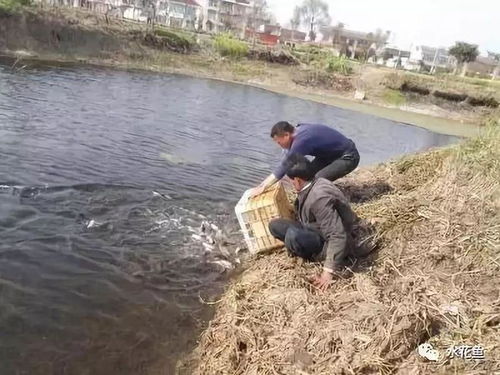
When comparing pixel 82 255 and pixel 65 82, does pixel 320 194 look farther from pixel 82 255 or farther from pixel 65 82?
pixel 65 82

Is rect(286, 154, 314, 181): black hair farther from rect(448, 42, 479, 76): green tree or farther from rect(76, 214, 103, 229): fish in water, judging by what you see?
rect(448, 42, 479, 76): green tree

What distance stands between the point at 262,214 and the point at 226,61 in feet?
118

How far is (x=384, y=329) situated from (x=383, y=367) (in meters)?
0.34

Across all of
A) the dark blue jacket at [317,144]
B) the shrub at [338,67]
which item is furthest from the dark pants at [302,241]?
the shrub at [338,67]

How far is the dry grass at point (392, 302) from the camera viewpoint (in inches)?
148

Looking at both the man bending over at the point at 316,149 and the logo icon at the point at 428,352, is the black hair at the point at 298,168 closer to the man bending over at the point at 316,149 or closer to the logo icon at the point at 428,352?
the man bending over at the point at 316,149

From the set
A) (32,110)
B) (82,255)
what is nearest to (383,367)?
(82,255)

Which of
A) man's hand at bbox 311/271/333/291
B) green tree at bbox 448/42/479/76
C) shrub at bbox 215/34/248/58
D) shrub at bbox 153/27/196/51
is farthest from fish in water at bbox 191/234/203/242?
green tree at bbox 448/42/479/76

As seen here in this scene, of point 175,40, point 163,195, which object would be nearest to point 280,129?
point 163,195

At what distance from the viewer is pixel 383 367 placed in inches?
143

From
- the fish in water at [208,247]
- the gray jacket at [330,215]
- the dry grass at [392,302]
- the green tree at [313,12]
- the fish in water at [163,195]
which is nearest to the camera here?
the dry grass at [392,302]

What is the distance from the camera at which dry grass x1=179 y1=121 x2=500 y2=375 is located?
377 centimetres

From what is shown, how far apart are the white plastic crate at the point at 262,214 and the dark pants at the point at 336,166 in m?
0.79

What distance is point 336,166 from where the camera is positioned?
21.4 feet
